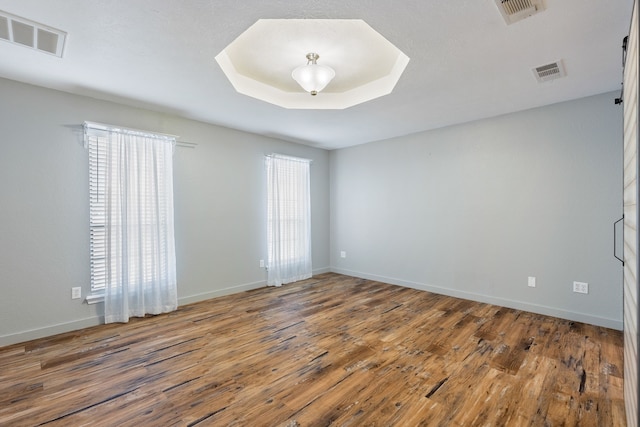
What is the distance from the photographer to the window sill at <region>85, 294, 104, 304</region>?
312cm

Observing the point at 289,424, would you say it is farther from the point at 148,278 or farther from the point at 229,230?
the point at 229,230

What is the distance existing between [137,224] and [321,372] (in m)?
2.68

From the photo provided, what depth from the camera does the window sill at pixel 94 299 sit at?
10.3 ft

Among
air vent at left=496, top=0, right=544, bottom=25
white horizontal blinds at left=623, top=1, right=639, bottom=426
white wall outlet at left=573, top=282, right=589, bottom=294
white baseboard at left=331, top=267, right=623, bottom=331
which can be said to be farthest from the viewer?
white wall outlet at left=573, top=282, right=589, bottom=294

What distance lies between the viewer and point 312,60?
109 inches

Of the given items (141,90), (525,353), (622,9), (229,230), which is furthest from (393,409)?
(141,90)

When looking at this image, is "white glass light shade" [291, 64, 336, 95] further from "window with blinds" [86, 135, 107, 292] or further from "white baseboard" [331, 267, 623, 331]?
"white baseboard" [331, 267, 623, 331]

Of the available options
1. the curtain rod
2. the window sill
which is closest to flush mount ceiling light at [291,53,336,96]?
the curtain rod

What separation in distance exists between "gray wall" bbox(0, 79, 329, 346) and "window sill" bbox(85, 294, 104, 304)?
5 centimetres

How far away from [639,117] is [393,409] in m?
1.89

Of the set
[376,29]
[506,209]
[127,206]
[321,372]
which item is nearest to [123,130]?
[127,206]

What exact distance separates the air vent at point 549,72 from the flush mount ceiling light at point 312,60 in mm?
1221

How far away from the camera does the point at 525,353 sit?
2.51 m

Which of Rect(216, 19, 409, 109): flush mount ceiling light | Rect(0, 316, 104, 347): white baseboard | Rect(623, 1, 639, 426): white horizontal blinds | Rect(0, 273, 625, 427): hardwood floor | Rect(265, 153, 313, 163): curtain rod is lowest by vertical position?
Rect(0, 273, 625, 427): hardwood floor
